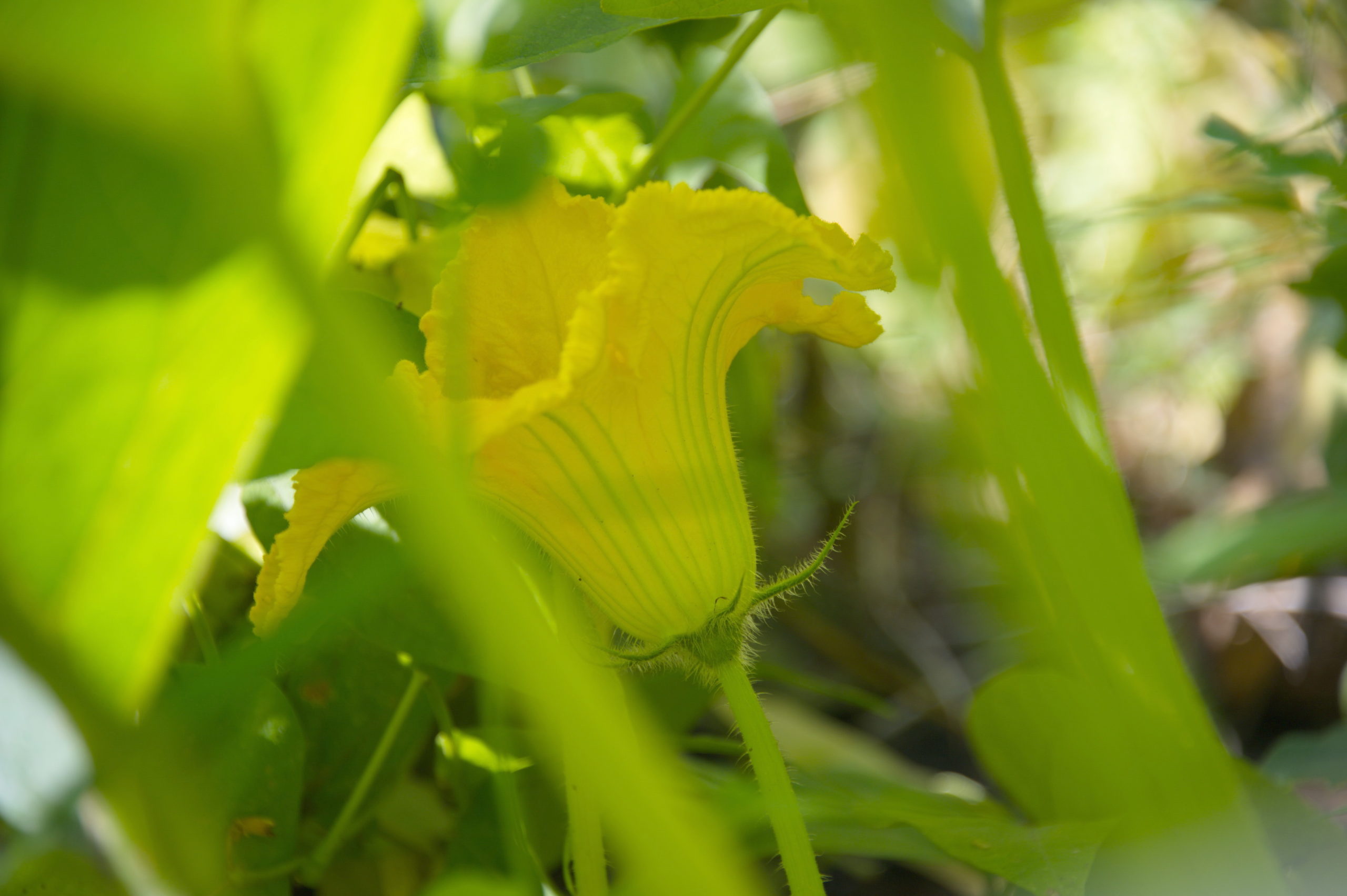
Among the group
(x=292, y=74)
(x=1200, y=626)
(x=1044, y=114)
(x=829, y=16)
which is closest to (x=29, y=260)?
(x=292, y=74)

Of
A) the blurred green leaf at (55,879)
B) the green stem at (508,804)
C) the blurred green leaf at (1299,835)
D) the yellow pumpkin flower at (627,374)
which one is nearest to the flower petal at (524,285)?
the yellow pumpkin flower at (627,374)

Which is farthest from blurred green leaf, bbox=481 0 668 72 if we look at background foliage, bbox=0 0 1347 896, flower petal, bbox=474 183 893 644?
flower petal, bbox=474 183 893 644

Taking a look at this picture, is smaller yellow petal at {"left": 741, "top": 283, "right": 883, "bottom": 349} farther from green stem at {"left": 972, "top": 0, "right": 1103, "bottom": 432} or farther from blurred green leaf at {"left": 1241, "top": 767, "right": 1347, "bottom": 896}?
blurred green leaf at {"left": 1241, "top": 767, "right": 1347, "bottom": 896}

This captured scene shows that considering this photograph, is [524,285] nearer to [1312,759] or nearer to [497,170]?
[497,170]

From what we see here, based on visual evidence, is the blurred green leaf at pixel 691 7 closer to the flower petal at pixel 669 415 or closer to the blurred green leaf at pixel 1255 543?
the flower petal at pixel 669 415

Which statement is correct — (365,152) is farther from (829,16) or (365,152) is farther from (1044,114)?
(1044,114)

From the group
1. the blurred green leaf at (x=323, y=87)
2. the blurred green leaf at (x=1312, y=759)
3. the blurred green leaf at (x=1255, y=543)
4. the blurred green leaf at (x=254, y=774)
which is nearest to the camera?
the blurred green leaf at (x=323, y=87)
